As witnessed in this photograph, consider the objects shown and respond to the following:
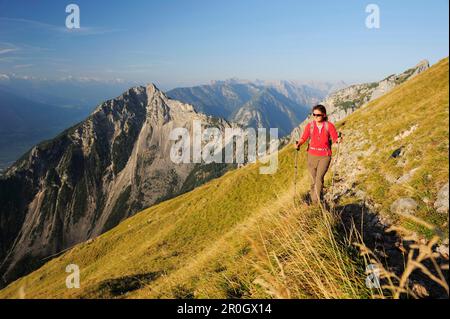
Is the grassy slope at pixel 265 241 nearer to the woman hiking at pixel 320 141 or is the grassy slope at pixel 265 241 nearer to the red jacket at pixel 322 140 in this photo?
the woman hiking at pixel 320 141

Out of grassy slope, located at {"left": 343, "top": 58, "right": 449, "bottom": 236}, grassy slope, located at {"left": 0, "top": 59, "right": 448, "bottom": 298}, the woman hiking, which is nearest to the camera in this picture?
grassy slope, located at {"left": 0, "top": 59, "right": 448, "bottom": 298}

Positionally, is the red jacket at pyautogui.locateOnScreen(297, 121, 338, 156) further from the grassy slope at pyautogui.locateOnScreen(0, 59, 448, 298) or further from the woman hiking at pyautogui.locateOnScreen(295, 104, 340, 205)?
the grassy slope at pyautogui.locateOnScreen(0, 59, 448, 298)

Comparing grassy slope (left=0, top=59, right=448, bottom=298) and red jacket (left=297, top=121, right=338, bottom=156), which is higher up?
red jacket (left=297, top=121, right=338, bottom=156)

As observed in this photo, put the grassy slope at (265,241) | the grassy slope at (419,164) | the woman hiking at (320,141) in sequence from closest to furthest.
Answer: the grassy slope at (265,241) → the grassy slope at (419,164) → the woman hiking at (320,141)

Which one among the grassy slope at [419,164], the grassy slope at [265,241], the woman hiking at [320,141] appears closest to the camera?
the grassy slope at [265,241]

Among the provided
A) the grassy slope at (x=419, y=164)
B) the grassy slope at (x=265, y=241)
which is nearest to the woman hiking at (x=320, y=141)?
the grassy slope at (x=265, y=241)

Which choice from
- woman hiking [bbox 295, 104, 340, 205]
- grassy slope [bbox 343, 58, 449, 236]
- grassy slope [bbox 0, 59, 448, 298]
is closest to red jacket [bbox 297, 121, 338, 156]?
Answer: woman hiking [bbox 295, 104, 340, 205]

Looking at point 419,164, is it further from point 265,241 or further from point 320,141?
point 265,241

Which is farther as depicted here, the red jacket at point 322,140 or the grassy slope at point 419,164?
the red jacket at point 322,140

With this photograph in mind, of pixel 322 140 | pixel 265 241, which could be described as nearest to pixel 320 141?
pixel 322 140

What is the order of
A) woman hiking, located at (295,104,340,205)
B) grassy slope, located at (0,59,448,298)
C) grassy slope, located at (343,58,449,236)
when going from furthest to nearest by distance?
woman hiking, located at (295,104,340,205) → grassy slope, located at (343,58,449,236) → grassy slope, located at (0,59,448,298)

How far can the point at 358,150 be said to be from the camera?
77.3 ft
